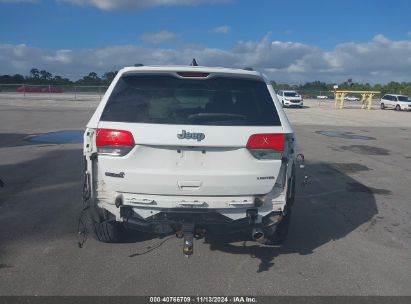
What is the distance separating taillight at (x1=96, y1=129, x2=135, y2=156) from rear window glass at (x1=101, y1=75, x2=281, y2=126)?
147mm

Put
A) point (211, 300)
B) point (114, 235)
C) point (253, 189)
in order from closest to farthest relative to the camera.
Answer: point (211, 300)
point (253, 189)
point (114, 235)

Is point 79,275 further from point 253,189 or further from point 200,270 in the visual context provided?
point 253,189

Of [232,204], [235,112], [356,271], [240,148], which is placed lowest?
[356,271]

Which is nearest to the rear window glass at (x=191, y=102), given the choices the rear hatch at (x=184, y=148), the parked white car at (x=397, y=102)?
the rear hatch at (x=184, y=148)

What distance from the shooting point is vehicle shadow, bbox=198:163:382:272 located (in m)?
4.65

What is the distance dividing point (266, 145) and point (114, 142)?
4.43 ft

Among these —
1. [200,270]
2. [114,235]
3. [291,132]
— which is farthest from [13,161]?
[291,132]

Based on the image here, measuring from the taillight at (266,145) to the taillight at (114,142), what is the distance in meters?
1.06

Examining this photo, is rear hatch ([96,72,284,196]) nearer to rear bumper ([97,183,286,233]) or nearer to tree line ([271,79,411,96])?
rear bumper ([97,183,286,233])

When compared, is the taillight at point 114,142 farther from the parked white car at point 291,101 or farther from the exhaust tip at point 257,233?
the parked white car at point 291,101

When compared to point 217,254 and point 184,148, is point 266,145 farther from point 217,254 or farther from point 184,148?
point 217,254

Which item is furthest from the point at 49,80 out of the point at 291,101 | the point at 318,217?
the point at 318,217

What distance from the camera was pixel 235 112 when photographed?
3.87 metres

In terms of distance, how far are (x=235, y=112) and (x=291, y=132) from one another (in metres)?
0.56
